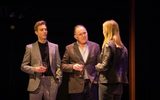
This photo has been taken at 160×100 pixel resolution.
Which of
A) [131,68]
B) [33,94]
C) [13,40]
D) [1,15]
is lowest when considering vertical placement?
[33,94]

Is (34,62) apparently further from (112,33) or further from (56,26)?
(112,33)

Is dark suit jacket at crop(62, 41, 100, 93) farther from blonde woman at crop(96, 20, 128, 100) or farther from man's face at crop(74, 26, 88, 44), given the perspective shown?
blonde woman at crop(96, 20, 128, 100)

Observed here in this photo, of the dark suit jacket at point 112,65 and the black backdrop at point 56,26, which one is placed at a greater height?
the black backdrop at point 56,26

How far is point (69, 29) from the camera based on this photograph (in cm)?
615

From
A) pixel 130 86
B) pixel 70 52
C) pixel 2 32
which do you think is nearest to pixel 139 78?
pixel 130 86

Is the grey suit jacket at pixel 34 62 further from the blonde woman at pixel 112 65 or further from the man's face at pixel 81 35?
the blonde woman at pixel 112 65

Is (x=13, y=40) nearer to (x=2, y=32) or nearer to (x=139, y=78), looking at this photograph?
(x=2, y=32)

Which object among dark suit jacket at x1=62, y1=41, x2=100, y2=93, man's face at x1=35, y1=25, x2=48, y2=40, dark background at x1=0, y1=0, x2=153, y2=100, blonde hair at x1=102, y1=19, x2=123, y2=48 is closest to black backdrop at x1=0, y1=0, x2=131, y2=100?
dark background at x1=0, y1=0, x2=153, y2=100

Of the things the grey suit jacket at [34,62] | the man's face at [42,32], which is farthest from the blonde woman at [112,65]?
the man's face at [42,32]

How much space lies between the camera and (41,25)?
5422 mm

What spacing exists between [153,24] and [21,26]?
2129mm

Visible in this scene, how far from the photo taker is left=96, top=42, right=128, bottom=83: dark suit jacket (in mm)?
4957

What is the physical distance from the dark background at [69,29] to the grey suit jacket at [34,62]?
2.13ft

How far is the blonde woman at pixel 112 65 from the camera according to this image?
497 cm
